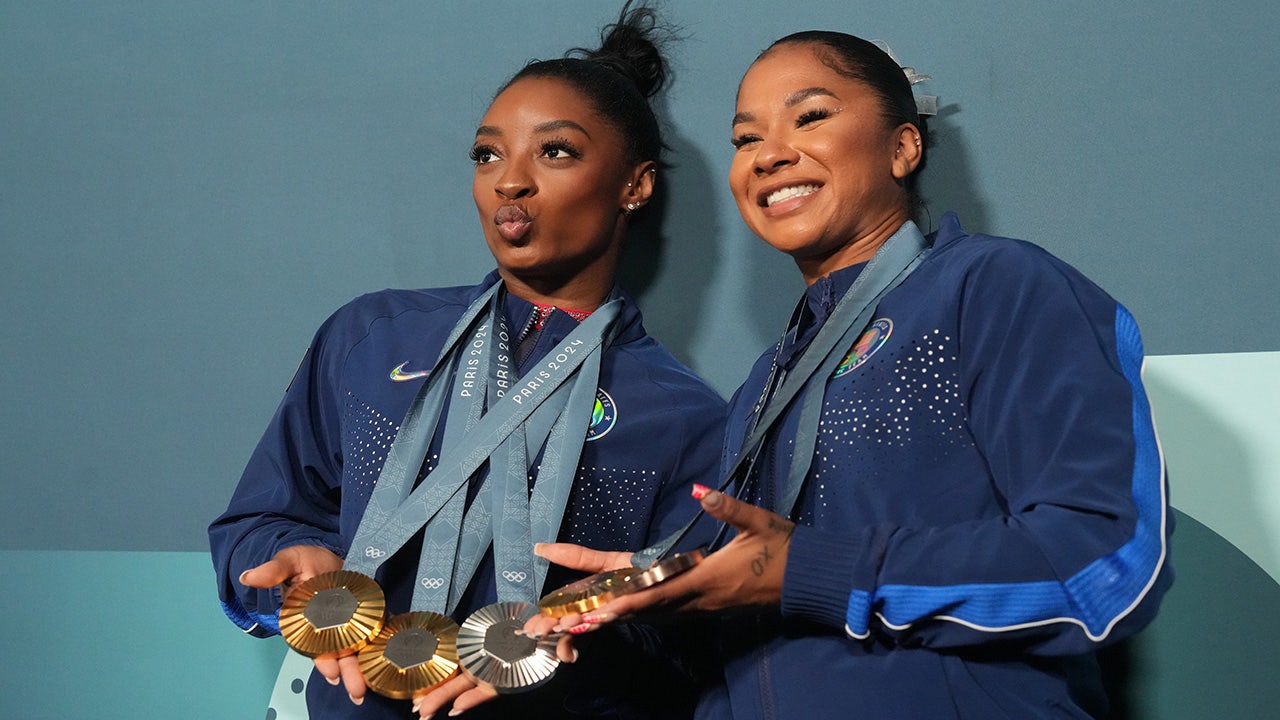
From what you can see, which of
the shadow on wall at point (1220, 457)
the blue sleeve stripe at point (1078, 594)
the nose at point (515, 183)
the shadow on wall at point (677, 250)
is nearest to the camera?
the blue sleeve stripe at point (1078, 594)

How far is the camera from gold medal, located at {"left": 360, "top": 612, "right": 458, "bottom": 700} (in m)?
1.40

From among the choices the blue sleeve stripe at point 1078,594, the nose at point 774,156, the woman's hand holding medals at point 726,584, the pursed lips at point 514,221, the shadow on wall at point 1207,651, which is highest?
the pursed lips at point 514,221

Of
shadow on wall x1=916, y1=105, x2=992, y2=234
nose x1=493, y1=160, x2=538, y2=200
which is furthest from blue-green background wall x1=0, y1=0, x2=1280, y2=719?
nose x1=493, y1=160, x2=538, y2=200

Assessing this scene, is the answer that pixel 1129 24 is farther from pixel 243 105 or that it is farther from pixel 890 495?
pixel 243 105

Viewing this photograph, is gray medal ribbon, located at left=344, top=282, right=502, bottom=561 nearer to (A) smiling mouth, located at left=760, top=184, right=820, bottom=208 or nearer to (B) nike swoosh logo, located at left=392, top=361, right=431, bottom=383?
(B) nike swoosh logo, located at left=392, top=361, right=431, bottom=383

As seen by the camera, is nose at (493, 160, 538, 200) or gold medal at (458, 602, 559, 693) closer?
gold medal at (458, 602, 559, 693)

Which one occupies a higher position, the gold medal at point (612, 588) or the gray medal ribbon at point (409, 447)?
the gray medal ribbon at point (409, 447)

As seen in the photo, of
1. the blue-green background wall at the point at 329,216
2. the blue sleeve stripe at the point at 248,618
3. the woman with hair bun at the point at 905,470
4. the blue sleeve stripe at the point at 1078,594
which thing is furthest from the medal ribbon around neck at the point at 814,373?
the blue sleeve stripe at the point at 248,618

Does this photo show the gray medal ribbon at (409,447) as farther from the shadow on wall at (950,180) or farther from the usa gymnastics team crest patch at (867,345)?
the shadow on wall at (950,180)

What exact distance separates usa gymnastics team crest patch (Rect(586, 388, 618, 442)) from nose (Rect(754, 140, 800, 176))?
0.42 metres

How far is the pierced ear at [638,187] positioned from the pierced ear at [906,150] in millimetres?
493

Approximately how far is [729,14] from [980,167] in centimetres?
53

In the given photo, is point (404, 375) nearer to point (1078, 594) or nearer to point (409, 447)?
point (409, 447)

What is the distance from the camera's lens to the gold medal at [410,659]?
1403 millimetres
